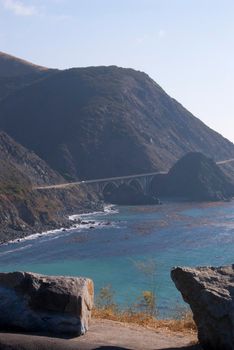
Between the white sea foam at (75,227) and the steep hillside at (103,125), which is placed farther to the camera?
the steep hillside at (103,125)

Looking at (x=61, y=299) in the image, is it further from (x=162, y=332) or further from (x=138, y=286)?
(x=138, y=286)

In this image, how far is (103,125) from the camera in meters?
129

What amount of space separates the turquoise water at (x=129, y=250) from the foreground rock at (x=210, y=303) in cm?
2087

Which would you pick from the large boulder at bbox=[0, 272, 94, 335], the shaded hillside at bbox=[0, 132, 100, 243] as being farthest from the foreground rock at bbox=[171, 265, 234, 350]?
the shaded hillside at bbox=[0, 132, 100, 243]

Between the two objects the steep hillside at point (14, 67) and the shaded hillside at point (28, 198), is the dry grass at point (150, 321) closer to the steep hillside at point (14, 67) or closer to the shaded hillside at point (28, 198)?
the shaded hillside at point (28, 198)

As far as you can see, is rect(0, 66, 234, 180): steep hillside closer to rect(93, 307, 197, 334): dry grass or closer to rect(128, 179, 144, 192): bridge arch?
rect(128, 179, 144, 192): bridge arch

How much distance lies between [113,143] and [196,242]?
74.1 metres

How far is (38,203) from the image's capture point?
72.5 meters

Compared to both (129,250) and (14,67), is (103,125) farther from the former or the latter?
(129,250)

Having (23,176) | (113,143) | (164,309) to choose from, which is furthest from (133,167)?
(164,309)

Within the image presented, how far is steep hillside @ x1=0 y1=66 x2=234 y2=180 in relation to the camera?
12094 cm

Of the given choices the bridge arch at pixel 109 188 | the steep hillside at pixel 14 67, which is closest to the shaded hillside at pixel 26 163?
the bridge arch at pixel 109 188

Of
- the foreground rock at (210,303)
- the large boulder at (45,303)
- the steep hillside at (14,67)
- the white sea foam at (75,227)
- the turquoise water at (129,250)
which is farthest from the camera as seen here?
the steep hillside at (14,67)

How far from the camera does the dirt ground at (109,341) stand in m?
6.41
